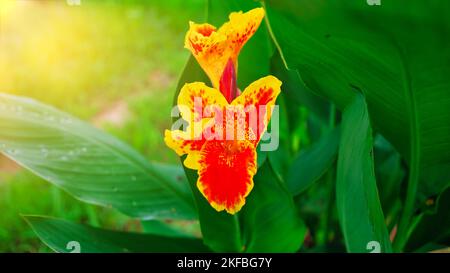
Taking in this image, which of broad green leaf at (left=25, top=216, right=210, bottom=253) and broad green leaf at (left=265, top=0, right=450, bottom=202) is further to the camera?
broad green leaf at (left=25, top=216, right=210, bottom=253)

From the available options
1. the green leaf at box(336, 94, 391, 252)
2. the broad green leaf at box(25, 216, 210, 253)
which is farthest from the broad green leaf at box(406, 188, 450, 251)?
the broad green leaf at box(25, 216, 210, 253)

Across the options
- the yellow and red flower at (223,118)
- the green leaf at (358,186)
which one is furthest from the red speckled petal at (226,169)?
the green leaf at (358,186)

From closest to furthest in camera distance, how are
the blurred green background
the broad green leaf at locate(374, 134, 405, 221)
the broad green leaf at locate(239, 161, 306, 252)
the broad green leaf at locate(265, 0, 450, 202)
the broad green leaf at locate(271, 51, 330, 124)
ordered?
the broad green leaf at locate(265, 0, 450, 202), the broad green leaf at locate(239, 161, 306, 252), the broad green leaf at locate(271, 51, 330, 124), the broad green leaf at locate(374, 134, 405, 221), the blurred green background

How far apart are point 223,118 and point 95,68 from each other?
1.15 m

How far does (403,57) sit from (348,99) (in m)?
0.09

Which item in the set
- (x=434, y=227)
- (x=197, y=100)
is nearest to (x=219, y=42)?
(x=197, y=100)

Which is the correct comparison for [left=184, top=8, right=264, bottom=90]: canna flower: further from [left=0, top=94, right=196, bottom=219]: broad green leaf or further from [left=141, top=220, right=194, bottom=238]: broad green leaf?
[left=141, top=220, right=194, bottom=238]: broad green leaf

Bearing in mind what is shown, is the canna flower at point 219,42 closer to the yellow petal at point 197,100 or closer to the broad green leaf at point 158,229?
the yellow petal at point 197,100

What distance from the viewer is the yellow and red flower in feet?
2.01

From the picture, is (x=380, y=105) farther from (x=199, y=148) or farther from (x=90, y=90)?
(x=90, y=90)

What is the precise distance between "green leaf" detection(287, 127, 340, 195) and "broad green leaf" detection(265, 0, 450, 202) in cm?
17

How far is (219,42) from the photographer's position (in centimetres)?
61

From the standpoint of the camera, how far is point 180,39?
1.83m

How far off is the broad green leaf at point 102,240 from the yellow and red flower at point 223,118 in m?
0.23
